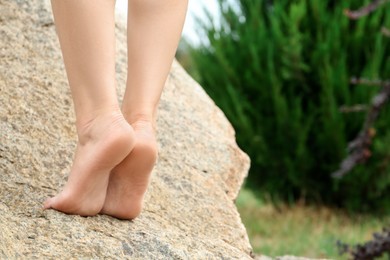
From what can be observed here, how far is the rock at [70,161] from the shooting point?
1.93 m

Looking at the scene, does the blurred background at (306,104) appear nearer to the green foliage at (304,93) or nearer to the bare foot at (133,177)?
the green foliage at (304,93)

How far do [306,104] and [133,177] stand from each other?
3998mm

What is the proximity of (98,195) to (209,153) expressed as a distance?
83 cm

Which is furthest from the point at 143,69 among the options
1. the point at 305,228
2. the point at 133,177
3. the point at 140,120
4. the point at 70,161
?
the point at 305,228

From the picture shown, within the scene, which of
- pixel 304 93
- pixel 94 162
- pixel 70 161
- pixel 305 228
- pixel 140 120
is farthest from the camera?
pixel 304 93

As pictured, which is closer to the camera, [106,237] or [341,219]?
[106,237]

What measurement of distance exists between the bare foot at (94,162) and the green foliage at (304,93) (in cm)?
363

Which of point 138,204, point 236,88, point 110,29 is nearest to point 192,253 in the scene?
point 138,204

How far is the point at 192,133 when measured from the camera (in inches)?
108

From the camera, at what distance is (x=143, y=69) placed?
6.59 ft

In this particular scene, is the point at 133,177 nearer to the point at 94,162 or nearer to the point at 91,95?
the point at 94,162

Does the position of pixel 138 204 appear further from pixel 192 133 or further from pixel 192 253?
pixel 192 133

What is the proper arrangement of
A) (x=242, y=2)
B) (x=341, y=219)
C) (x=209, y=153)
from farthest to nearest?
(x=242, y=2)
(x=341, y=219)
(x=209, y=153)

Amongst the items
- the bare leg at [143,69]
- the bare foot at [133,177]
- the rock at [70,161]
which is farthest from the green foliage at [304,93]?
the bare foot at [133,177]
